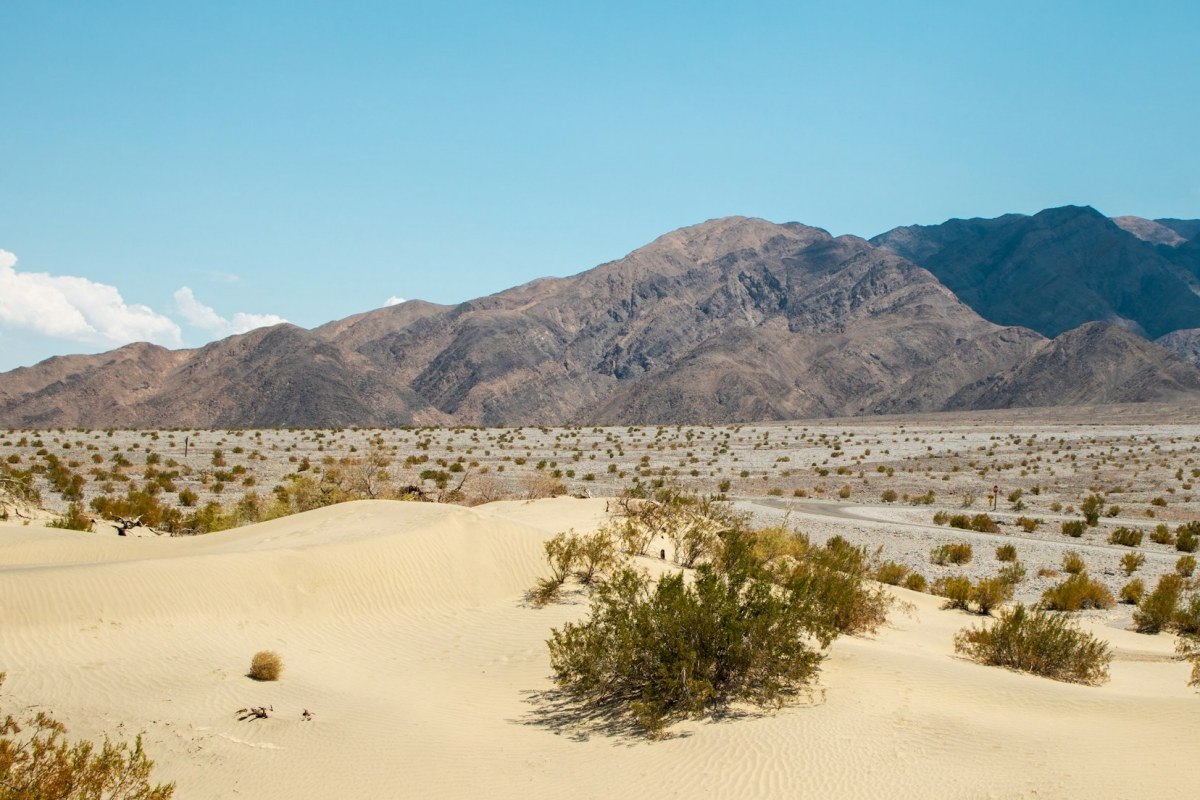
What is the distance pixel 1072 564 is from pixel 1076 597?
3857 millimetres

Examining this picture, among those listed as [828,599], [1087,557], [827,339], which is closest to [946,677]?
[828,599]

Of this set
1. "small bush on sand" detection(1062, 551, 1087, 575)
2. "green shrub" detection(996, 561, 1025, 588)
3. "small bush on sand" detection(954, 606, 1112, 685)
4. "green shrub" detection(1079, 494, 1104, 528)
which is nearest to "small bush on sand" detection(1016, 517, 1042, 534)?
"green shrub" detection(1079, 494, 1104, 528)

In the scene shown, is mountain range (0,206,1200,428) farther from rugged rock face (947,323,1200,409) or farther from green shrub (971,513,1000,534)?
green shrub (971,513,1000,534)

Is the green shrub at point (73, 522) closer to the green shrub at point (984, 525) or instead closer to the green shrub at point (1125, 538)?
the green shrub at point (984, 525)

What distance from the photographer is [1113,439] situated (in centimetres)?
6112

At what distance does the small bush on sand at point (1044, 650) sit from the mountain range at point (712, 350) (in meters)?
100

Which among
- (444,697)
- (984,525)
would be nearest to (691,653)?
(444,697)

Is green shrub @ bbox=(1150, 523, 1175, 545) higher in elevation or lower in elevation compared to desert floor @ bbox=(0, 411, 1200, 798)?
lower

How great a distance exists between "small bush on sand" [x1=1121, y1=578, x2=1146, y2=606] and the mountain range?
95.7 metres

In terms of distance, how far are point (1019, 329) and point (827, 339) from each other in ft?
98.0

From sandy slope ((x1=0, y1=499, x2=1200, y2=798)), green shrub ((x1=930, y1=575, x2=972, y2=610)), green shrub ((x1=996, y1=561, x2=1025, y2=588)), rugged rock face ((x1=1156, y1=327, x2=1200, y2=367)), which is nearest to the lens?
sandy slope ((x1=0, y1=499, x2=1200, y2=798))

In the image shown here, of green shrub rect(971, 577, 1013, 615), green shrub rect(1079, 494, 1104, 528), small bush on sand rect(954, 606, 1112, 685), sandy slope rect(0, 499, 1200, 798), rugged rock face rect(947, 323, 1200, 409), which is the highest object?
rugged rock face rect(947, 323, 1200, 409)

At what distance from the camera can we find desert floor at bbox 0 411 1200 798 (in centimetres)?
741

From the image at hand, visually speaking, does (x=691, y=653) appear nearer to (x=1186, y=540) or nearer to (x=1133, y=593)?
(x=1133, y=593)
